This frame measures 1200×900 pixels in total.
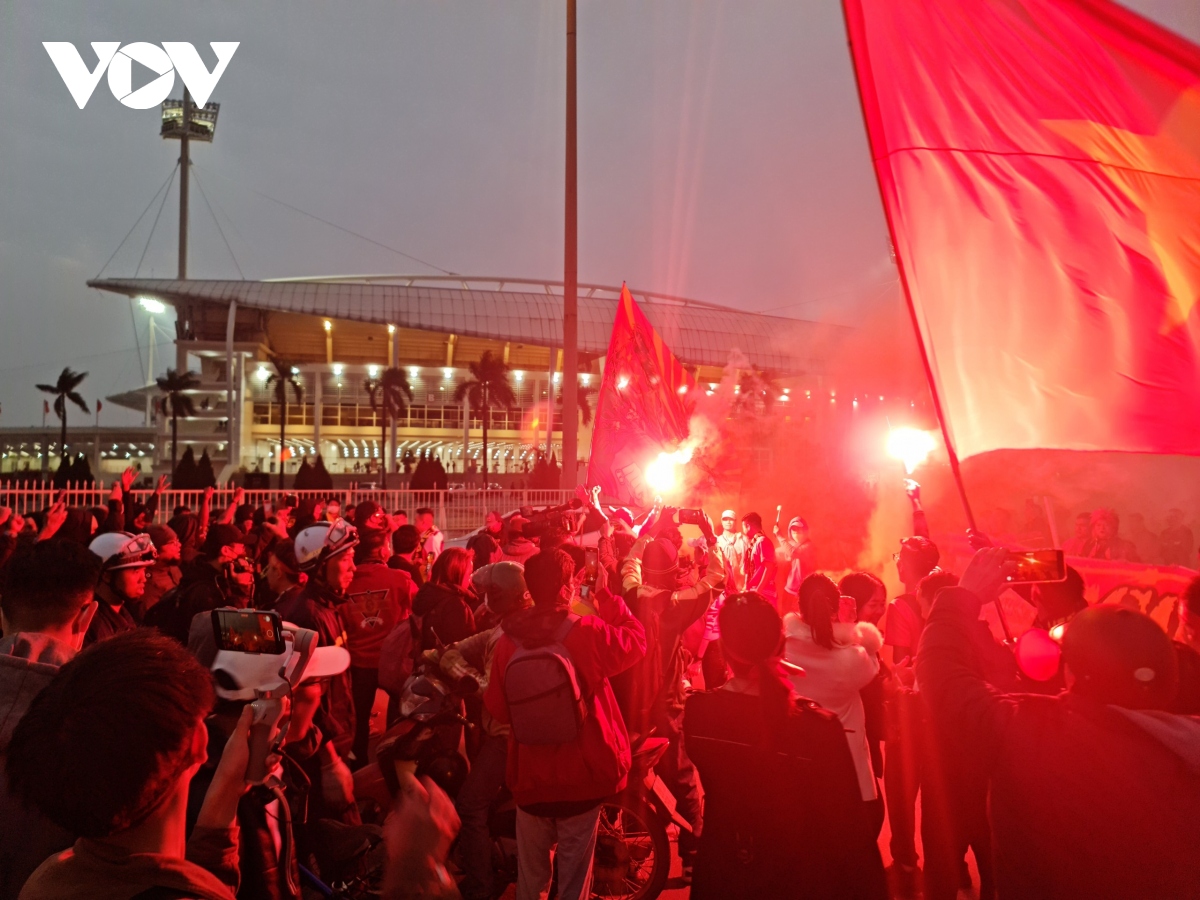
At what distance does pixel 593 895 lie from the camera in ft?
12.5

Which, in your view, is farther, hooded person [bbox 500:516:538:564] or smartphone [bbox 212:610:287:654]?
hooded person [bbox 500:516:538:564]

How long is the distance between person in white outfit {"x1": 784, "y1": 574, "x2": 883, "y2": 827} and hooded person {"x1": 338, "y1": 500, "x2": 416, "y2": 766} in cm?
246

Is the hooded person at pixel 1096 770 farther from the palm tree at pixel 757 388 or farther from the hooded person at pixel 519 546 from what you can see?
the palm tree at pixel 757 388

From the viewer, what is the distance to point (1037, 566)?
2.12 metres

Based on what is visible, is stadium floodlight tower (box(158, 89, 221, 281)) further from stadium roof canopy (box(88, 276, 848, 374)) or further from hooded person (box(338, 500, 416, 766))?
hooded person (box(338, 500, 416, 766))

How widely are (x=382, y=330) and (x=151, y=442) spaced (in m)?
29.0

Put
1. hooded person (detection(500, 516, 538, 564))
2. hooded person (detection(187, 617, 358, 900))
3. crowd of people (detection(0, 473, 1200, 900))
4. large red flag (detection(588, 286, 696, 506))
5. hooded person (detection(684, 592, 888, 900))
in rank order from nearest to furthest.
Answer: crowd of people (detection(0, 473, 1200, 900)) → hooded person (detection(187, 617, 358, 900)) → hooded person (detection(684, 592, 888, 900)) → hooded person (detection(500, 516, 538, 564)) → large red flag (detection(588, 286, 696, 506))

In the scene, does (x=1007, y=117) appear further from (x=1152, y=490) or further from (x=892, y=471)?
(x=892, y=471)

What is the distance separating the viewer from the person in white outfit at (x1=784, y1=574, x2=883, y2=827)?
3494mm

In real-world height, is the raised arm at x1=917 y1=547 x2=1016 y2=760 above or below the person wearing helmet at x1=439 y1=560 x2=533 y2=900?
above

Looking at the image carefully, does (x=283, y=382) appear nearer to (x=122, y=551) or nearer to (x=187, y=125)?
(x=187, y=125)

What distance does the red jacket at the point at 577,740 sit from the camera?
3.07 m

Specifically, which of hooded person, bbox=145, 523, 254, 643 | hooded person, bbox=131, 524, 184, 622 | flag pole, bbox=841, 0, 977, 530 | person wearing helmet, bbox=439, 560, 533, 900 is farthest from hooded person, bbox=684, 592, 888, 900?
hooded person, bbox=131, 524, 184, 622

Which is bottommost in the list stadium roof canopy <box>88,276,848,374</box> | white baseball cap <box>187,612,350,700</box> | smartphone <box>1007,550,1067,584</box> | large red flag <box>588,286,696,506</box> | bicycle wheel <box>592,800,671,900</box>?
bicycle wheel <box>592,800,671,900</box>
